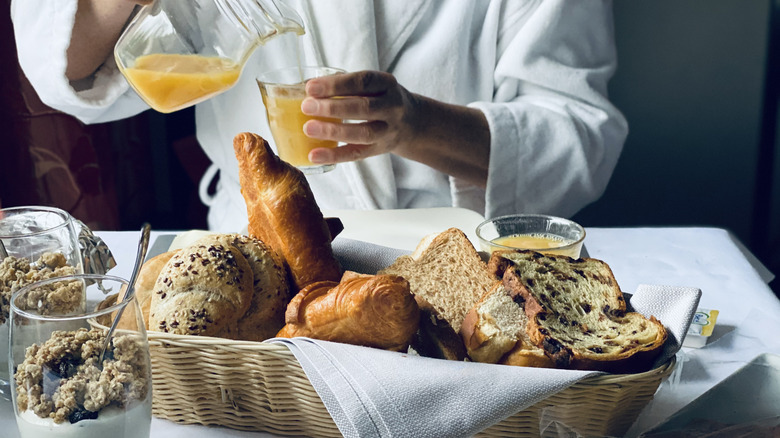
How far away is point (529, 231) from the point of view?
95 centimetres

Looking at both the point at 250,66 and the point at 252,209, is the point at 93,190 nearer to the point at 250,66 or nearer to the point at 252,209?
the point at 250,66

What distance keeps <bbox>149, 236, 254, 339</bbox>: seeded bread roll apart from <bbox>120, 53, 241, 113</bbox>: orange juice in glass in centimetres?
25

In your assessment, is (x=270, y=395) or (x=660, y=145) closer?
(x=270, y=395)

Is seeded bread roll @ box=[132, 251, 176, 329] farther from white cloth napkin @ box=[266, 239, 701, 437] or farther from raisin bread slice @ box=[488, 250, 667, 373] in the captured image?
raisin bread slice @ box=[488, 250, 667, 373]

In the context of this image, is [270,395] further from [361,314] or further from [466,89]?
[466,89]

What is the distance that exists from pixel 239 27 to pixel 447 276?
1.19 feet

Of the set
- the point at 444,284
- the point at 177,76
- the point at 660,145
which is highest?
the point at 177,76

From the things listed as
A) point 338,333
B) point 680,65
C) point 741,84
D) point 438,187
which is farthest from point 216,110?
point 741,84

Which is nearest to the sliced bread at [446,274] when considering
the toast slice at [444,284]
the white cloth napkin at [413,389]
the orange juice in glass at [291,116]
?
the toast slice at [444,284]

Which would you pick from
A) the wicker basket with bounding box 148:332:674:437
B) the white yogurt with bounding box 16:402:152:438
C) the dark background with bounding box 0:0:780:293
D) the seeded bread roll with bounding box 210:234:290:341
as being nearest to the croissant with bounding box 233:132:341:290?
the seeded bread roll with bounding box 210:234:290:341

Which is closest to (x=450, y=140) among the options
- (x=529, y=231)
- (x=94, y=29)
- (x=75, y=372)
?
(x=529, y=231)

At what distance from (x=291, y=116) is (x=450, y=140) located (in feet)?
1.24

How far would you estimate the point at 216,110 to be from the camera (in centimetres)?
149

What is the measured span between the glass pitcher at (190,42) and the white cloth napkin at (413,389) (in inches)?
14.9
